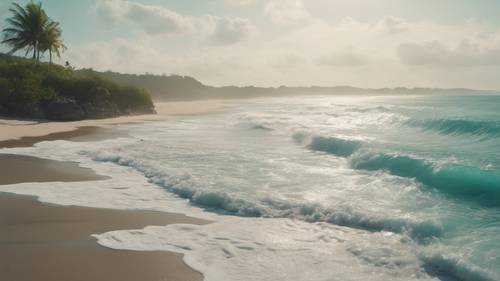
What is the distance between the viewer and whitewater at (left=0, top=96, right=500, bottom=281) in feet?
19.0

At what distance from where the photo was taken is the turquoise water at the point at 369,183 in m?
6.75

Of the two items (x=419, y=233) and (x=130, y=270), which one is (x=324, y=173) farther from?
(x=130, y=270)

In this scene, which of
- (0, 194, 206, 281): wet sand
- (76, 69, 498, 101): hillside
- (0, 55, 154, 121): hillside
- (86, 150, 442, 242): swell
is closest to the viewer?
(0, 194, 206, 281): wet sand

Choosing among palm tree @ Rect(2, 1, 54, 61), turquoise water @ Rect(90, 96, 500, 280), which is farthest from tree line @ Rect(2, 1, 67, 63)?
turquoise water @ Rect(90, 96, 500, 280)

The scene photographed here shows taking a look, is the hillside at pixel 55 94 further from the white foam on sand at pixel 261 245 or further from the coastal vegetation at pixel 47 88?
the white foam on sand at pixel 261 245

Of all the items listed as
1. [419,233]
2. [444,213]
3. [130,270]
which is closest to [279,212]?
[419,233]

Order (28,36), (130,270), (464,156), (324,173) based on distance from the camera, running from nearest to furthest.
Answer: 1. (130,270)
2. (324,173)
3. (464,156)
4. (28,36)

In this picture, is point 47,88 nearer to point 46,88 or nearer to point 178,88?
point 46,88

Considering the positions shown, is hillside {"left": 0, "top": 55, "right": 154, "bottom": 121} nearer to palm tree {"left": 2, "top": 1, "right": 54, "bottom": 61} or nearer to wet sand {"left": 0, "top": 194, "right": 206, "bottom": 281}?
palm tree {"left": 2, "top": 1, "right": 54, "bottom": 61}

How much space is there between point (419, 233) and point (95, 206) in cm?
591

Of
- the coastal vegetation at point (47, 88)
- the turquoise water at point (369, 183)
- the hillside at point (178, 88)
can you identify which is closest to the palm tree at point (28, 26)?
the coastal vegetation at point (47, 88)

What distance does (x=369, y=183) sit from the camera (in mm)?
11000

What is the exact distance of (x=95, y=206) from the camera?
831cm

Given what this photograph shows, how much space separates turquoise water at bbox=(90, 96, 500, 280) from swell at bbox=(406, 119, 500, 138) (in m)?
0.09
